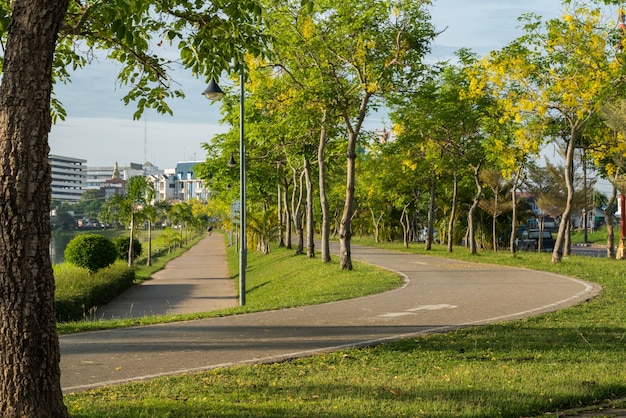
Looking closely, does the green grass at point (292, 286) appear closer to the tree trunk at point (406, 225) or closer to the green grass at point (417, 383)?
the green grass at point (417, 383)

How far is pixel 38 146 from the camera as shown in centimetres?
534

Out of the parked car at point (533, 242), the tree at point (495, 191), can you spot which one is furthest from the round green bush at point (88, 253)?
the parked car at point (533, 242)

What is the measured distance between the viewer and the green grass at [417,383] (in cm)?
641

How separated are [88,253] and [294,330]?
70.6ft

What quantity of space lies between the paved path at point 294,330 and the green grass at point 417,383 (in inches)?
28.4

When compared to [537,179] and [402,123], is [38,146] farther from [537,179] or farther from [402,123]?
[537,179]

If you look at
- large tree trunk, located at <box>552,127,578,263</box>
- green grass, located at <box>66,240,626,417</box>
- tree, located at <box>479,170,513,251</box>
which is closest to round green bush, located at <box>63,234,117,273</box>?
large tree trunk, located at <box>552,127,578,263</box>

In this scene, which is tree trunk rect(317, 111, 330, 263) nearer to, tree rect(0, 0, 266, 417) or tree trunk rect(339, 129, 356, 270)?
tree trunk rect(339, 129, 356, 270)

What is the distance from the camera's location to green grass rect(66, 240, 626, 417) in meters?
6.41

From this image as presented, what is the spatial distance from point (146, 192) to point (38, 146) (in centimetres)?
4176

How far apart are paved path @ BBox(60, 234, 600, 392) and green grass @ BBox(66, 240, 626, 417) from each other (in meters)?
0.72

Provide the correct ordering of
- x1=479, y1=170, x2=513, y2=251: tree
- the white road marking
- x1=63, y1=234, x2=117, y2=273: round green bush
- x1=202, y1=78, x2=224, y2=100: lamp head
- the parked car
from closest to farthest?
the white road marking < x1=202, y1=78, x2=224, y2=100: lamp head < x1=63, y1=234, x2=117, y2=273: round green bush < x1=479, y1=170, x2=513, y2=251: tree < the parked car

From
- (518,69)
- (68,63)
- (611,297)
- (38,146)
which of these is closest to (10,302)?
(38,146)

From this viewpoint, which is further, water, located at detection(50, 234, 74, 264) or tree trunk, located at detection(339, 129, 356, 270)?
water, located at detection(50, 234, 74, 264)
